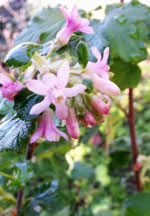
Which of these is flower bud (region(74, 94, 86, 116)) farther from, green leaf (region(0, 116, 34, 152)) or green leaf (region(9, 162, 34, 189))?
green leaf (region(9, 162, 34, 189))

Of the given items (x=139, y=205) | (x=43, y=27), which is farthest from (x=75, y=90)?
(x=139, y=205)

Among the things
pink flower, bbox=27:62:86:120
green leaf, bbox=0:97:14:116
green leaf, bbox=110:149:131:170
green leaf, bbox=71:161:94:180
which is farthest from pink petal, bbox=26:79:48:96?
green leaf, bbox=71:161:94:180

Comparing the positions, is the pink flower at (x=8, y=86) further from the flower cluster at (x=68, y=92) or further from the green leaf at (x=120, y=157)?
the green leaf at (x=120, y=157)

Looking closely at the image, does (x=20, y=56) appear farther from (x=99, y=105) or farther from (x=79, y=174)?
(x=79, y=174)

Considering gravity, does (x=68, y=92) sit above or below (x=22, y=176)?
above

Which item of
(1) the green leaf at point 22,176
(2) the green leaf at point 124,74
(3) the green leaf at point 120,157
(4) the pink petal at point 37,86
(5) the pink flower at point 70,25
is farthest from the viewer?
(3) the green leaf at point 120,157

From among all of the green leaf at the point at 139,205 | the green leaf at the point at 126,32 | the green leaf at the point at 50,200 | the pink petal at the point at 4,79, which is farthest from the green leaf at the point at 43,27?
the green leaf at the point at 139,205

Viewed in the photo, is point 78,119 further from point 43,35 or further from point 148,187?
point 148,187
